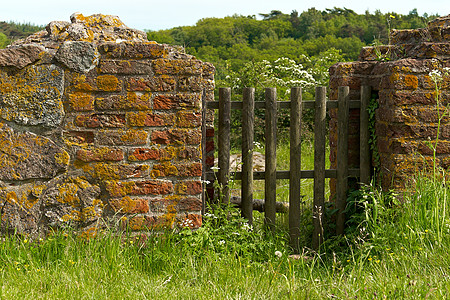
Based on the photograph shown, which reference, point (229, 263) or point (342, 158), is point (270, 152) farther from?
point (229, 263)

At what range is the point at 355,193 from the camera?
4.09 meters

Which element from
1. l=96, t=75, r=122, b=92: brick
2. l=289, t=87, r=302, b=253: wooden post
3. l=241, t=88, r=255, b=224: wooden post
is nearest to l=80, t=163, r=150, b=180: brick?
l=96, t=75, r=122, b=92: brick

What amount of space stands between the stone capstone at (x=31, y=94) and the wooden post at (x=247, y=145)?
1551 millimetres

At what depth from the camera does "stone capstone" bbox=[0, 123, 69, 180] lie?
3.28 m

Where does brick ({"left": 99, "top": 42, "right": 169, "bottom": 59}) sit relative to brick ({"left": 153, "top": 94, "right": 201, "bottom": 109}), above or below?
above

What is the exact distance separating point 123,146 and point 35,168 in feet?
2.23

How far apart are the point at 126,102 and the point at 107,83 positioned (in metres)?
0.20

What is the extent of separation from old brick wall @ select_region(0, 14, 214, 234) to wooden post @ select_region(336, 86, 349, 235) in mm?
1481

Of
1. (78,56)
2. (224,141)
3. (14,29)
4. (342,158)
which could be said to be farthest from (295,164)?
(14,29)

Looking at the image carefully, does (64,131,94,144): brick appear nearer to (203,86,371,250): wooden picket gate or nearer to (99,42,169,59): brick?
(99,42,169,59): brick

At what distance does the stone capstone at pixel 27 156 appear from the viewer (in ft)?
10.7

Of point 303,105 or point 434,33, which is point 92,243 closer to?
point 303,105

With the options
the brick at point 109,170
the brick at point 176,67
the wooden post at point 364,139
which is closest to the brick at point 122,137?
the brick at point 109,170

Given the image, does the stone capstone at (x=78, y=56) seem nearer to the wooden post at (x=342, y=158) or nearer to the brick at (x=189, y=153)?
the brick at (x=189, y=153)
